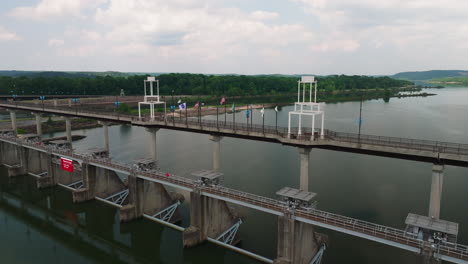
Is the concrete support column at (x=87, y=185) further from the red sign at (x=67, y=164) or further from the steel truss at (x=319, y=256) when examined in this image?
the steel truss at (x=319, y=256)

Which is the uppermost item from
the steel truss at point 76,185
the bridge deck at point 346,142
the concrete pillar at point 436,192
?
the bridge deck at point 346,142

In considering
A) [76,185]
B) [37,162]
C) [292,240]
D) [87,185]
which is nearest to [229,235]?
[292,240]

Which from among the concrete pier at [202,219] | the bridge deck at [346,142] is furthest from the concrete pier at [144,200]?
the bridge deck at [346,142]

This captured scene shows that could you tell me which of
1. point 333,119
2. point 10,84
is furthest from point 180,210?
point 10,84

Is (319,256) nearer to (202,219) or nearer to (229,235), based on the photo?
(229,235)

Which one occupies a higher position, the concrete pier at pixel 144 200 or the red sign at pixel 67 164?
the red sign at pixel 67 164

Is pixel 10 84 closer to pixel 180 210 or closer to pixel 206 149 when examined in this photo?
pixel 206 149

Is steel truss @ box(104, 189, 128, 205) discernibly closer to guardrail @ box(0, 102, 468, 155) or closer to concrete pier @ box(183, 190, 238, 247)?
guardrail @ box(0, 102, 468, 155)
